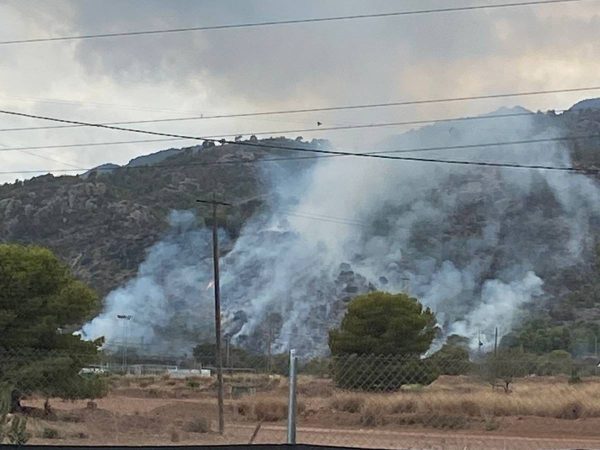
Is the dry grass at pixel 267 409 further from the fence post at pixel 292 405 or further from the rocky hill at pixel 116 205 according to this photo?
the rocky hill at pixel 116 205

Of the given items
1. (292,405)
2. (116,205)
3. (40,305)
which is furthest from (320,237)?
(292,405)

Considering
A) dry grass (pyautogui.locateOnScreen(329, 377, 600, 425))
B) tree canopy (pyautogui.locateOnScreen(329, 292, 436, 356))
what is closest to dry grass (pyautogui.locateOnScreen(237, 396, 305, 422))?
dry grass (pyautogui.locateOnScreen(329, 377, 600, 425))

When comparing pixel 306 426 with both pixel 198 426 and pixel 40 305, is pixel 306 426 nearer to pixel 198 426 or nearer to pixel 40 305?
pixel 198 426

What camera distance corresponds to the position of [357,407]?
44.6ft

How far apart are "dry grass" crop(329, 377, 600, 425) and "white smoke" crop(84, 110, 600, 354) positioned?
71.0 metres

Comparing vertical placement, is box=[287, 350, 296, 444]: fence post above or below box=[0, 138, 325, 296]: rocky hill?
below

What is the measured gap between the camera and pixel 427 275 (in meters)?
116

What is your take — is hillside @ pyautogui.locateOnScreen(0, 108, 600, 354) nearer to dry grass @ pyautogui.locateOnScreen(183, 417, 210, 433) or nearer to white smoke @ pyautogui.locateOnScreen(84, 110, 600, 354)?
white smoke @ pyautogui.locateOnScreen(84, 110, 600, 354)

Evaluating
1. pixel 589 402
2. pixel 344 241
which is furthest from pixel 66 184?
pixel 589 402

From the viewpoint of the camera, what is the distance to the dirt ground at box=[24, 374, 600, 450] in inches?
597

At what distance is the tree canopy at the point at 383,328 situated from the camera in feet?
115

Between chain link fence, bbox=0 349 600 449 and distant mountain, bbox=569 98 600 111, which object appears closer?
chain link fence, bbox=0 349 600 449

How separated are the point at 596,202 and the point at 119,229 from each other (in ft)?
210

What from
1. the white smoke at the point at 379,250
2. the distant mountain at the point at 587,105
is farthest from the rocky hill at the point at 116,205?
the distant mountain at the point at 587,105
